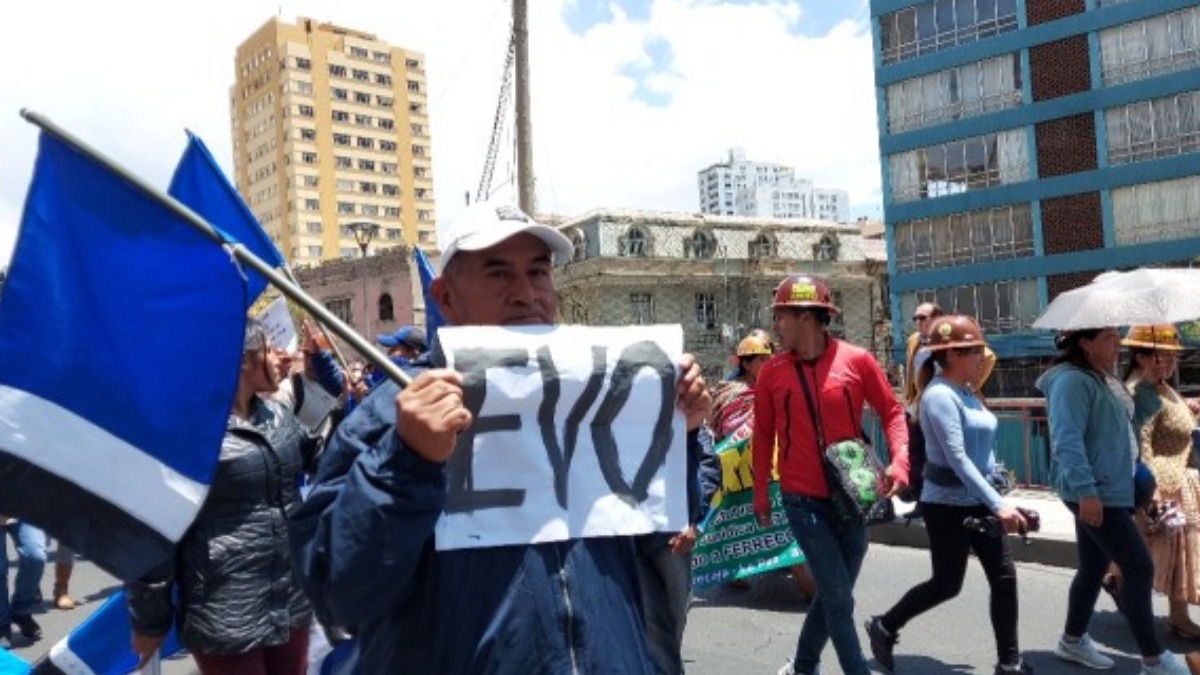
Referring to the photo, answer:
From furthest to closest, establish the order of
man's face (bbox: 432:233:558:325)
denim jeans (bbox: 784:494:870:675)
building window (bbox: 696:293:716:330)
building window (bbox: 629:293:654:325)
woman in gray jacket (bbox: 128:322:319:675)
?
building window (bbox: 696:293:716:330), building window (bbox: 629:293:654:325), denim jeans (bbox: 784:494:870:675), woman in gray jacket (bbox: 128:322:319:675), man's face (bbox: 432:233:558:325)

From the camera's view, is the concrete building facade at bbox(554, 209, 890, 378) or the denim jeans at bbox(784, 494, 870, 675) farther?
the concrete building facade at bbox(554, 209, 890, 378)

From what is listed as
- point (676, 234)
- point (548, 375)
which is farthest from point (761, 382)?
point (676, 234)

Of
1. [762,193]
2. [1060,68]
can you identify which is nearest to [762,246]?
[1060,68]

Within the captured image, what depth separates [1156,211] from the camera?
127ft

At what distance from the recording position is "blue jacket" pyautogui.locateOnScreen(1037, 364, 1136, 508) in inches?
189

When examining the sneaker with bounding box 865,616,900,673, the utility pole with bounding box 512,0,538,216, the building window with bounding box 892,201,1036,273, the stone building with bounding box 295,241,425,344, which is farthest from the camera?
the stone building with bounding box 295,241,425,344

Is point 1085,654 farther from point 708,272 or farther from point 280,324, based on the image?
point 708,272

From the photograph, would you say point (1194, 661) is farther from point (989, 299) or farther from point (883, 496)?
point (989, 299)

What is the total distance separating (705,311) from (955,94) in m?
18.6

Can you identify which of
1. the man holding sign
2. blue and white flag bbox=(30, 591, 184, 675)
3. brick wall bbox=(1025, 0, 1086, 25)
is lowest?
blue and white flag bbox=(30, 591, 184, 675)

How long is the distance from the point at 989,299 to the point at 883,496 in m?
41.4

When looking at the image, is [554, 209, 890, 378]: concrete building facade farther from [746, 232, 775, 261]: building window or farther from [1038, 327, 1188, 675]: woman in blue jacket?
[1038, 327, 1188, 675]: woman in blue jacket

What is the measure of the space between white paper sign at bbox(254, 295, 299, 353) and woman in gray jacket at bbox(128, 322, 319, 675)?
61.1 inches

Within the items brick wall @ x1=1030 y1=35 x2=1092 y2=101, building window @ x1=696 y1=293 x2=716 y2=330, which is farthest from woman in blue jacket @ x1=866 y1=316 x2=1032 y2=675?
building window @ x1=696 y1=293 x2=716 y2=330
